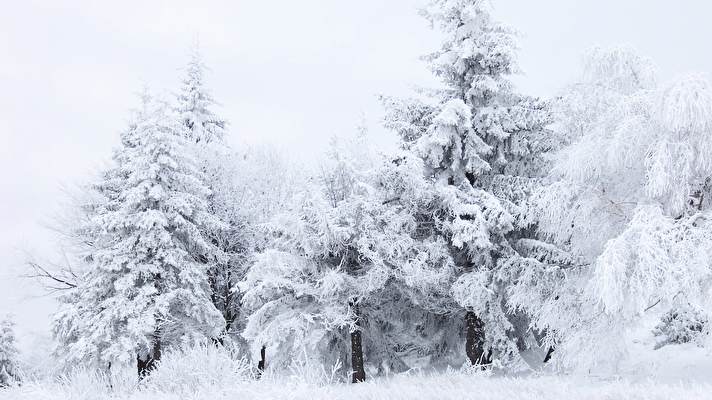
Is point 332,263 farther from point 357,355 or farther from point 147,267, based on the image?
point 147,267

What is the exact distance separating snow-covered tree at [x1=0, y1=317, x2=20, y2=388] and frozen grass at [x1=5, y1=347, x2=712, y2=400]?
2089 centimetres

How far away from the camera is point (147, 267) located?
17734 mm

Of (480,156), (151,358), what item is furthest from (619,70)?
(151,358)

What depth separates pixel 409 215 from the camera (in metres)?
15.7

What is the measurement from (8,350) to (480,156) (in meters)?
23.3

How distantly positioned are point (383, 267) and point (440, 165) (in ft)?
12.2

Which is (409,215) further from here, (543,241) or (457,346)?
(457,346)

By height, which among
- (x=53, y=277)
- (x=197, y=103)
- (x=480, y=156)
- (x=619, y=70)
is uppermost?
(x=197, y=103)

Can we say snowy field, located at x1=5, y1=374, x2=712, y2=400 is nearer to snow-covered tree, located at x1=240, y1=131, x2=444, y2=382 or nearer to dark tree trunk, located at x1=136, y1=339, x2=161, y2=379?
snow-covered tree, located at x1=240, y1=131, x2=444, y2=382

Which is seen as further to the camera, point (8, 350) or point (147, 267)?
point (8, 350)

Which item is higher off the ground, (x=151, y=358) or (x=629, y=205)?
(x=629, y=205)

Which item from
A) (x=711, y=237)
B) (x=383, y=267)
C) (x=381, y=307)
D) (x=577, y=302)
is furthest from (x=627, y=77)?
(x=381, y=307)

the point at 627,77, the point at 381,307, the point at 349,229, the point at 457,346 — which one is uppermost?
the point at 627,77

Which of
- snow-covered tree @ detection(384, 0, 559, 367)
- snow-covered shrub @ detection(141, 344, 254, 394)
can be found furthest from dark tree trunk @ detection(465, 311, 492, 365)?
snow-covered shrub @ detection(141, 344, 254, 394)
